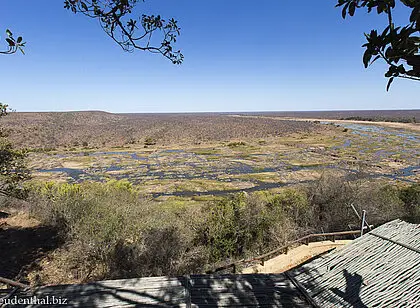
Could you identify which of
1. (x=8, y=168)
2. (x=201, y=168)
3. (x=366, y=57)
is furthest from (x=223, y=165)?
(x=366, y=57)

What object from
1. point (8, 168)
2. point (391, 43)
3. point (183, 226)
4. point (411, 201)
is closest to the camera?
point (391, 43)

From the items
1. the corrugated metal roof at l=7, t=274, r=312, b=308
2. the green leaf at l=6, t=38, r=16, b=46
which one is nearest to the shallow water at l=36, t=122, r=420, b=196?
the corrugated metal roof at l=7, t=274, r=312, b=308

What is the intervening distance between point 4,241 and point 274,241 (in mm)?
17681

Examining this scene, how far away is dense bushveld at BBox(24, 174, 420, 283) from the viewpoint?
13203 mm

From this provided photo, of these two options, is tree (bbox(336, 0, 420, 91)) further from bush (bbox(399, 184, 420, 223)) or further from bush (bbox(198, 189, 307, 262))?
bush (bbox(399, 184, 420, 223))

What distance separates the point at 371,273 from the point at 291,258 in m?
7.20

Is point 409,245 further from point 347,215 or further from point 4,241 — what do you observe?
point 4,241

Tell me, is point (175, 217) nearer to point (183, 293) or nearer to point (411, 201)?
point (183, 293)

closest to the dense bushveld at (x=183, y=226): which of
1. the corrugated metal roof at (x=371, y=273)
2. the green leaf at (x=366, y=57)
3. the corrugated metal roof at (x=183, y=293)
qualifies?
the corrugated metal roof at (x=183, y=293)

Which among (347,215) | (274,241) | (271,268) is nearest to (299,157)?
(347,215)

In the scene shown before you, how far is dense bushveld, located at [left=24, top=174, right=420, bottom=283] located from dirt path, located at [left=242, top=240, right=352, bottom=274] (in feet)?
7.70

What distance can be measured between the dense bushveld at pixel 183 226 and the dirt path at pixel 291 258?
2.35m

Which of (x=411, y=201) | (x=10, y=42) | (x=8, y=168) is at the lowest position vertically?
(x=411, y=201)

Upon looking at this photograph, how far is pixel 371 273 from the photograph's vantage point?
6.34 meters
